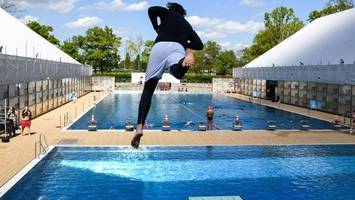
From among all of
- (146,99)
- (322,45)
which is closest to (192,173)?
(146,99)

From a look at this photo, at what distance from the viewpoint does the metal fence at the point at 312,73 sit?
35938 mm

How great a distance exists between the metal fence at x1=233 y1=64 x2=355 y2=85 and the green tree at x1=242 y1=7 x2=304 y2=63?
26763mm

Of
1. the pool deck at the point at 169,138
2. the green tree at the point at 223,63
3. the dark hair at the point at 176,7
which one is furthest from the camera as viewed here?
the green tree at the point at 223,63

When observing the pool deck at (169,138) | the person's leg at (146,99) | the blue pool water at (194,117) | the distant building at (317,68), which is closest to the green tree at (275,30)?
the distant building at (317,68)

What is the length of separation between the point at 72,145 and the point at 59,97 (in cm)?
2526

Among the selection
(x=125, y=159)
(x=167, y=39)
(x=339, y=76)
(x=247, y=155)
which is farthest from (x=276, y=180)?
(x=339, y=76)

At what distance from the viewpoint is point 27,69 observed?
32.2 m

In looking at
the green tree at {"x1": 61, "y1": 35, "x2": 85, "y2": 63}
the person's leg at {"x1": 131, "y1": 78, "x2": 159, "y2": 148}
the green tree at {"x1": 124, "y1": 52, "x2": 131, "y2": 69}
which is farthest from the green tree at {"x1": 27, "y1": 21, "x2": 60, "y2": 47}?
the person's leg at {"x1": 131, "y1": 78, "x2": 159, "y2": 148}

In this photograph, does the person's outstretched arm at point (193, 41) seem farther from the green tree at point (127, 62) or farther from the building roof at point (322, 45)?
the green tree at point (127, 62)

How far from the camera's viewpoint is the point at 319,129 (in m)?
30.9

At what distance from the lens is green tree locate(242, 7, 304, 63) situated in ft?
283

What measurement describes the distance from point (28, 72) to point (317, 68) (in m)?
25.4

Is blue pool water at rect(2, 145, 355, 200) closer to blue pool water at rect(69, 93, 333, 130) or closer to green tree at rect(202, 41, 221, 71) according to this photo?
blue pool water at rect(69, 93, 333, 130)

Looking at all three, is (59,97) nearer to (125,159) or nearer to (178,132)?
(178,132)
